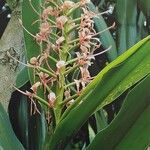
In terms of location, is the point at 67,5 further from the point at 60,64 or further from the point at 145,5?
the point at 145,5

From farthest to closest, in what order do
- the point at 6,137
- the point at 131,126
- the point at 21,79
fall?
the point at 21,79, the point at 6,137, the point at 131,126

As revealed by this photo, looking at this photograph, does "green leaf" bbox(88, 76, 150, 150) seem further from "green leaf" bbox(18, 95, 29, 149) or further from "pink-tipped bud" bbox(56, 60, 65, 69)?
"green leaf" bbox(18, 95, 29, 149)

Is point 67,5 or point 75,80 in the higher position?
point 67,5

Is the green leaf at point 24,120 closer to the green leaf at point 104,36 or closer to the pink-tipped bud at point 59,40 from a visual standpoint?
the green leaf at point 104,36

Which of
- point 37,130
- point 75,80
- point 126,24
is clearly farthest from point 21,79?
point 126,24

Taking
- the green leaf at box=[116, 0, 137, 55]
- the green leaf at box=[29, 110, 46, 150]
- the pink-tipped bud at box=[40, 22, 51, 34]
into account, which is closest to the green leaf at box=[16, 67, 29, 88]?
the green leaf at box=[29, 110, 46, 150]

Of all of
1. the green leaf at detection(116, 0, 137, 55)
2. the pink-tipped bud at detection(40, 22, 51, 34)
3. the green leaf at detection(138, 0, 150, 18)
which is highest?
the pink-tipped bud at detection(40, 22, 51, 34)

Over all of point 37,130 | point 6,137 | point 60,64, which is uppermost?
point 60,64
